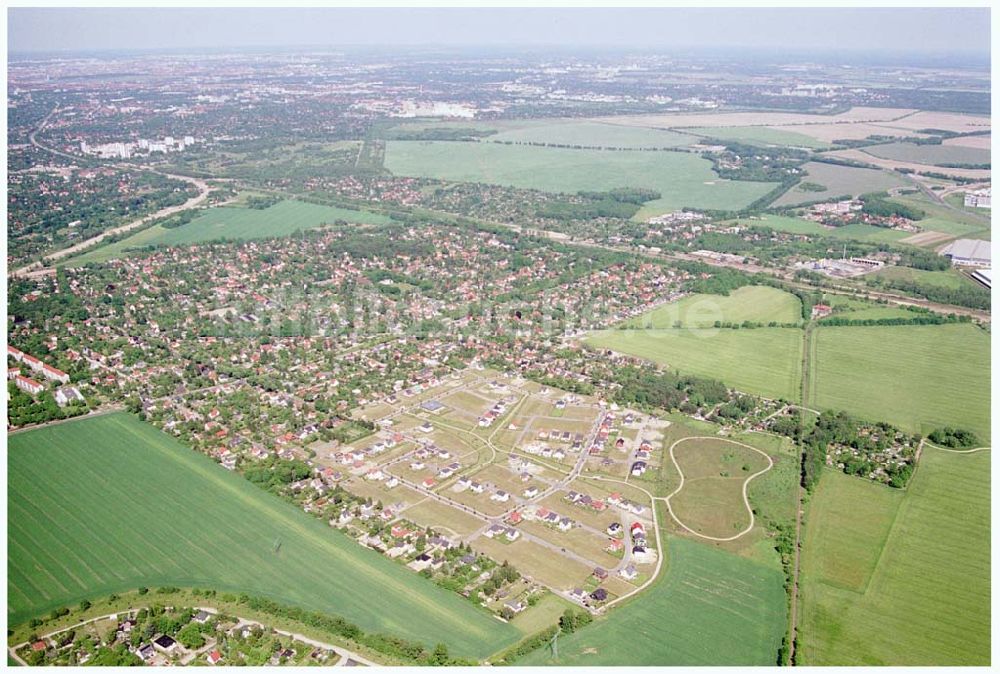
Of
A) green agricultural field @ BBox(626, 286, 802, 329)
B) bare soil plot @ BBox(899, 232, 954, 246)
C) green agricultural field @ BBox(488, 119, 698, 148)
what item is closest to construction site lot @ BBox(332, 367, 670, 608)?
green agricultural field @ BBox(626, 286, 802, 329)

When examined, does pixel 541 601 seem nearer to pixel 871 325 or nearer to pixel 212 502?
pixel 212 502

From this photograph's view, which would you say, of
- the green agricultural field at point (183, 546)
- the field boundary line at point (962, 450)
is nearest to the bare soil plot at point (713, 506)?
the green agricultural field at point (183, 546)

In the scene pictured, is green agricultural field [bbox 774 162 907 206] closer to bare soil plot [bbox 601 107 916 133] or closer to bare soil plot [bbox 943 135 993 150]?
bare soil plot [bbox 943 135 993 150]

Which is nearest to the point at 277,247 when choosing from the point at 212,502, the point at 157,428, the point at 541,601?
the point at 157,428

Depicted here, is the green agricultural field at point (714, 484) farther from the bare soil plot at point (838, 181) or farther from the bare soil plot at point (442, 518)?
the bare soil plot at point (838, 181)

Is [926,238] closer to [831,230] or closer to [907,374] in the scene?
[831,230]

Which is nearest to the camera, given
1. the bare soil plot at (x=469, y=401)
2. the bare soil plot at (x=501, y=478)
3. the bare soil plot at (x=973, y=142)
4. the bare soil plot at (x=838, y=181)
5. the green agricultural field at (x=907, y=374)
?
the bare soil plot at (x=501, y=478)

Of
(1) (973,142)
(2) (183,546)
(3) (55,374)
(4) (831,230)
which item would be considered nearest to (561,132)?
(1) (973,142)

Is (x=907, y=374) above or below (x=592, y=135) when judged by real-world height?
below
